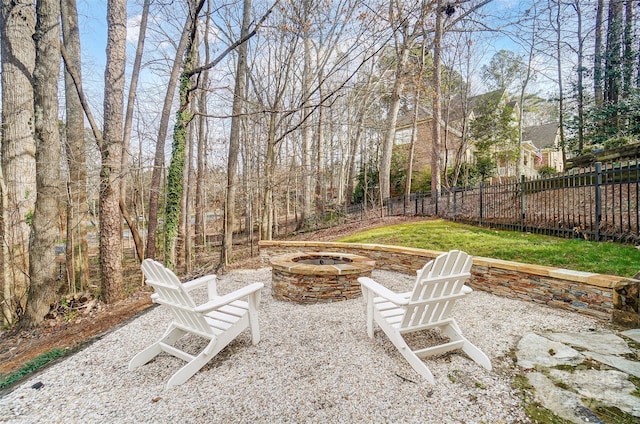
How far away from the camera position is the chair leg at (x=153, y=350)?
2508 mm

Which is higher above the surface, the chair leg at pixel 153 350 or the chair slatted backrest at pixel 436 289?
the chair slatted backrest at pixel 436 289

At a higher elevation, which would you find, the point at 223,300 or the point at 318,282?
the point at 223,300

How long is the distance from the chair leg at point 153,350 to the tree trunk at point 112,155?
3.32 metres

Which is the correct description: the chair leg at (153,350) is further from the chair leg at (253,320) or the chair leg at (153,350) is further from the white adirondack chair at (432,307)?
the white adirondack chair at (432,307)

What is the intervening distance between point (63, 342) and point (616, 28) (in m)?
15.7

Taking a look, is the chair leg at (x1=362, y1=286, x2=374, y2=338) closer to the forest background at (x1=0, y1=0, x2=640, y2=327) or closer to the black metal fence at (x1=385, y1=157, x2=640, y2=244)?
the forest background at (x1=0, y1=0, x2=640, y2=327)

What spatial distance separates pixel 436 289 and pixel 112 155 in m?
5.70

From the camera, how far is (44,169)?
4449 mm

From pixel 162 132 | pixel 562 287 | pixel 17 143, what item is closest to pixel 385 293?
pixel 562 287

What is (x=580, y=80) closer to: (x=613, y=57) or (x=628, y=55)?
(x=613, y=57)

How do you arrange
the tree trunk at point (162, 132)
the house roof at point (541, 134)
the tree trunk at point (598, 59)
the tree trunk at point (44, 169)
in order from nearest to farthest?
the tree trunk at point (44, 169) < the tree trunk at point (162, 132) < the tree trunk at point (598, 59) < the house roof at point (541, 134)

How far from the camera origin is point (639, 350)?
7.96 ft

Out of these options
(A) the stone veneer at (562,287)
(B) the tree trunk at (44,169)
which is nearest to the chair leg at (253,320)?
(A) the stone veneer at (562,287)

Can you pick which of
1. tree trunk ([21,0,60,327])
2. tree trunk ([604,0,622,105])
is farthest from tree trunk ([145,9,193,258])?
tree trunk ([604,0,622,105])
